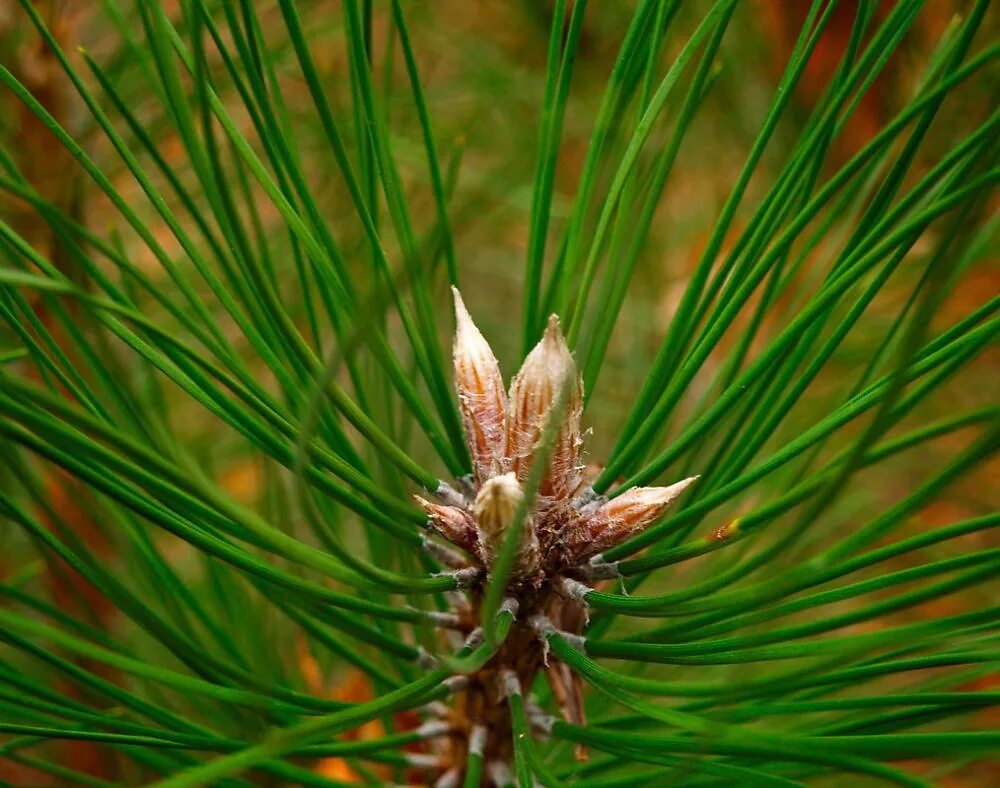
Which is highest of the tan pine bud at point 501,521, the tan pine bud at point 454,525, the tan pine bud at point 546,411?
the tan pine bud at point 546,411

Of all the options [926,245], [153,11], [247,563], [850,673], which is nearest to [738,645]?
[850,673]

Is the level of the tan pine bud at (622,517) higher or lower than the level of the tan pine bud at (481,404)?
lower

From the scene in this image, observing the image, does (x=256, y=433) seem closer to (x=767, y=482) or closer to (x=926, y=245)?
(x=767, y=482)

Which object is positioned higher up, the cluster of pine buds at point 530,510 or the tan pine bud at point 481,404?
the tan pine bud at point 481,404

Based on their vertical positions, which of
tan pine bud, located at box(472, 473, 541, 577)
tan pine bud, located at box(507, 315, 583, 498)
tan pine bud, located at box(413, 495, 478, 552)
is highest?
tan pine bud, located at box(507, 315, 583, 498)

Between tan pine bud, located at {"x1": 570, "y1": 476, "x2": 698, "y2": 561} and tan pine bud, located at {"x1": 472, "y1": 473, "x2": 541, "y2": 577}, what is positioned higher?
tan pine bud, located at {"x1": 570, "y1": 476, "x2": 698, "y2": 561}
